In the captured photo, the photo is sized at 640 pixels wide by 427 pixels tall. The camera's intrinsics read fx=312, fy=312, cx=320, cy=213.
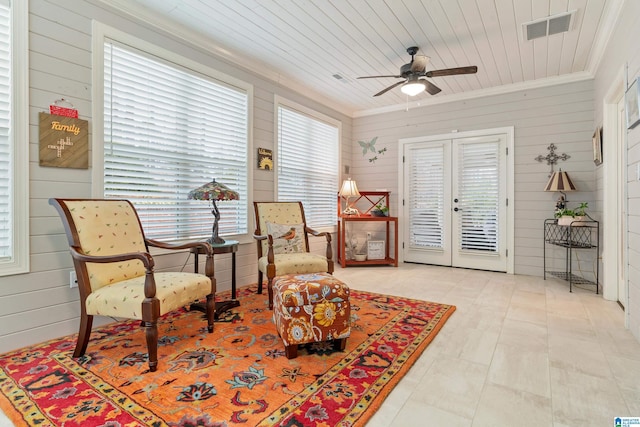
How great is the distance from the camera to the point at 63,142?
2361mm

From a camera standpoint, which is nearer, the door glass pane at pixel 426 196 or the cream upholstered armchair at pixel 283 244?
the cream upholstered armchair at pixel 283 244

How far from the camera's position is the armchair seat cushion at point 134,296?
193 centimetres

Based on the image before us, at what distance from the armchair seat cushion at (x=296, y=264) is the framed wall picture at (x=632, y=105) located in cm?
274

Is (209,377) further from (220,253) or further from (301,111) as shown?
(301,111)

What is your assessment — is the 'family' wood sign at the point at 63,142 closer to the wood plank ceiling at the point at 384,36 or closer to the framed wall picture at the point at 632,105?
the wood plank ceiling at the point at 384,36

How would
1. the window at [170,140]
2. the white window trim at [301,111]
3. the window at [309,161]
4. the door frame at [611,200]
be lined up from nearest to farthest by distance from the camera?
the window at [170,140] < the door frame at [611,200] < the white window trim at [301,111] < the window at [309,161]

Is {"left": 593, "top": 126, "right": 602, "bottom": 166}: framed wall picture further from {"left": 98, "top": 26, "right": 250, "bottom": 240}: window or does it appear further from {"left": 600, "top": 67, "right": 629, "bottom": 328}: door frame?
{"left": 98, "top": 26, "right": 250, "bottom": 240}: window

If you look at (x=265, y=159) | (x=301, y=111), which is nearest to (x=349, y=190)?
(x=301, y=111)

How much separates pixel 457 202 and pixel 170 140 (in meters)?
4.18

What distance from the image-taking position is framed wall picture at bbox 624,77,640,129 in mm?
2244

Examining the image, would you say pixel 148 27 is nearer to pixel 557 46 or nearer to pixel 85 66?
pixel 85 66

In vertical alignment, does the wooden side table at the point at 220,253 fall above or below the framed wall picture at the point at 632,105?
below

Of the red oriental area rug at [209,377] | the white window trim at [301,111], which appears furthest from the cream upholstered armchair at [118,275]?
the white window trim at [301,111]

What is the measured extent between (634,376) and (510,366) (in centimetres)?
66
